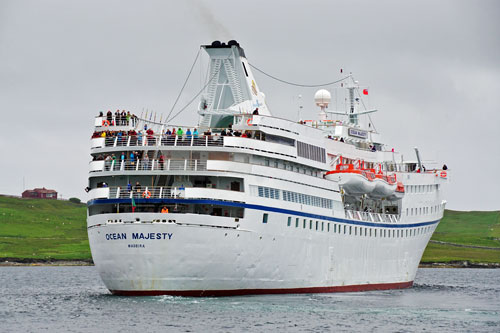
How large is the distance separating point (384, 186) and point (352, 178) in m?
5.34

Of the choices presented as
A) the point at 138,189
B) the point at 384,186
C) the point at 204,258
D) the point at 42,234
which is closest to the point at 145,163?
the point at 138,189

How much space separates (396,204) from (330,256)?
1514 centimetres

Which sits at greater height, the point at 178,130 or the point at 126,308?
the point at 178,130

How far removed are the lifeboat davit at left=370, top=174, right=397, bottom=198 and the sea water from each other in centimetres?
1071

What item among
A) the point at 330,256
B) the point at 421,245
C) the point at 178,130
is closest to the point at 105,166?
the point at 178,130

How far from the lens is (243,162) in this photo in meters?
59.2

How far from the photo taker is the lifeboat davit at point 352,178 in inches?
2749

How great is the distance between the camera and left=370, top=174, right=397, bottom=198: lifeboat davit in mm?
73500

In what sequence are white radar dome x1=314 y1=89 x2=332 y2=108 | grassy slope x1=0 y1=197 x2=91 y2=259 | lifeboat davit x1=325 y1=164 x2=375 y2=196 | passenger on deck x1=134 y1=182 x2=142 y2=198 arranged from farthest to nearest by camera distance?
1. grassy slope x1=0 y1=197 x2=91 y2=259
2. white radar dome x1=314 y1=89 x2=332 y2=108
3. lifeboat davit x1=325 y1=164 x2=375 y2=196
4. passenger on deck x1=134 y1=182 x2=142 y2=198

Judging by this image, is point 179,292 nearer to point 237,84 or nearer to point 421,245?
point 237,84

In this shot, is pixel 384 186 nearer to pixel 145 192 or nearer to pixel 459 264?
pixel 145 192

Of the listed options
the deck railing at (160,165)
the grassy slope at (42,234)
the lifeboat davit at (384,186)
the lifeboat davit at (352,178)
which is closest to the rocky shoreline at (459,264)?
the grassy slope at (42,234)

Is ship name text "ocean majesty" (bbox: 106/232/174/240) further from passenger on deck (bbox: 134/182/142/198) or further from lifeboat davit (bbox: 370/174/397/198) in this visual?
lifeboat davit (bbox: 370/174/397/198)

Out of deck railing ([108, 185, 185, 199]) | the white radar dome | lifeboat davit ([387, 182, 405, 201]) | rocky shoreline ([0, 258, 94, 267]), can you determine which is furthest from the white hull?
rocky shoreline ([0, 258, 94, 267])
